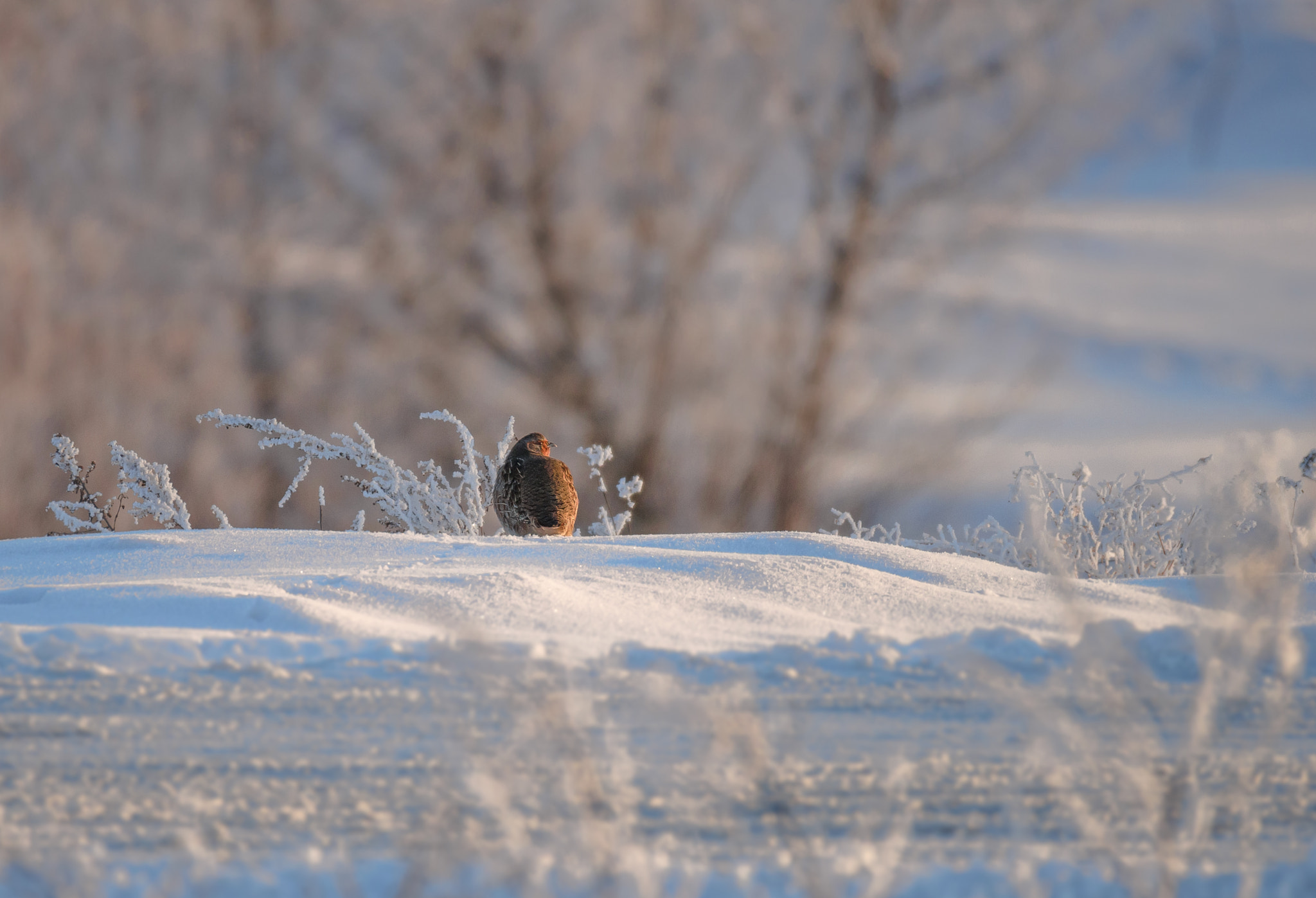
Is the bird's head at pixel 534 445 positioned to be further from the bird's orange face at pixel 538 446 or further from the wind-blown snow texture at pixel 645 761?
the wind-blown snow texture at pixel 645 761

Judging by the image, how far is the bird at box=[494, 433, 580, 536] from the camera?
6.79 ft

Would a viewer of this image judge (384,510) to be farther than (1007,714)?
Yes

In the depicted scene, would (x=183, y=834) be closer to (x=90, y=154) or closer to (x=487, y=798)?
(x=487, y=798)

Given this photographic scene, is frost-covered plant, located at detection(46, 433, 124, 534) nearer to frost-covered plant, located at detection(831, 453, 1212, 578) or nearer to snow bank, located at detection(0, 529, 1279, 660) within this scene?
snow bank, located at detection(0, 529, 1279, 660)

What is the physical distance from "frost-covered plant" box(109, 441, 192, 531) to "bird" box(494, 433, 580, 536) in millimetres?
781

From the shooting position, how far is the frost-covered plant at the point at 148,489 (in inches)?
95.2

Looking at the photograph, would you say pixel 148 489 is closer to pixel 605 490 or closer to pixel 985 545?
pixel 605 490

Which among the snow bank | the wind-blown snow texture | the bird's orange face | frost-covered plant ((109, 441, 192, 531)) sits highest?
the bird's orange face

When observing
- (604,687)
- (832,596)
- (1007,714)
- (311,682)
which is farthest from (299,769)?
(832,596)

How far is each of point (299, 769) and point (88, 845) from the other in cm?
13

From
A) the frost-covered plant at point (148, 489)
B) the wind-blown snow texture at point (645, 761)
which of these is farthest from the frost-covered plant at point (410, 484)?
the wind-blown snow texture at point (645, 761)

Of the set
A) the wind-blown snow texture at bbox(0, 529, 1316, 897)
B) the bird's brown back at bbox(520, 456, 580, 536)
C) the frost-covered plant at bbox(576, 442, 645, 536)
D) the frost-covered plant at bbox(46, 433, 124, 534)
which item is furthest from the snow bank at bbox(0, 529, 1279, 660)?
the frost-covered plant at bbox(46, 433, 124, 534)

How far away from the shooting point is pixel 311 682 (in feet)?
2.55

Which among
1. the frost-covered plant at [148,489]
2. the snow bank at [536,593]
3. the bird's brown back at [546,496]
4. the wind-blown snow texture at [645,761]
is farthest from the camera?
the frost-covered plant at [148,489]
